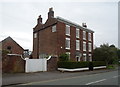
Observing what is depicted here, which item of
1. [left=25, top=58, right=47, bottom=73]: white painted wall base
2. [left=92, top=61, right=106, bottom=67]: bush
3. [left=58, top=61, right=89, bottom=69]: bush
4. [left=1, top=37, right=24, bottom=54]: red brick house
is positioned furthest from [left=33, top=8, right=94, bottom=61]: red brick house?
[left=25, top=58, right=47, bottom=73]: white painted wall base

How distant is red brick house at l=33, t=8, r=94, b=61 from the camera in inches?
1299

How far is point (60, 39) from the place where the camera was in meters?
32.9

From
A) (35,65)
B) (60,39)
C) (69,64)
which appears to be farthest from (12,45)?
(69,64)

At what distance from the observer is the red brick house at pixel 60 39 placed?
A: 3300cm

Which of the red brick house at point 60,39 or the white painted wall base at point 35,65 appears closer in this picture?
the white painted wall base at point 35,65

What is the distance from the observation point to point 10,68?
2091 centimetres

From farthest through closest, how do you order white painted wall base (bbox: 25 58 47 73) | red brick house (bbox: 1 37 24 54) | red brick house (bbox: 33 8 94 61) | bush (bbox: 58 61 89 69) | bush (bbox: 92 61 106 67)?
red brick house (bbox: 1 37 24 54) < bush (bbox: 92 61 106 67) < red brick house (bbox: 33 8 94 61) < bush (bbox: 58 61 89 69) < white painted wall base (bbox: 25 58 47 73)

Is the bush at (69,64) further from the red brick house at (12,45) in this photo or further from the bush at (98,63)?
the red brick house at (12,45)

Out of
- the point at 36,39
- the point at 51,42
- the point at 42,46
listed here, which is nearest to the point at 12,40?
the point at 36,39

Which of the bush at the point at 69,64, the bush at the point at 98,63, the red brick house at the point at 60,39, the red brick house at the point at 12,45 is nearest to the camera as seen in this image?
the bush at the point at 69,64

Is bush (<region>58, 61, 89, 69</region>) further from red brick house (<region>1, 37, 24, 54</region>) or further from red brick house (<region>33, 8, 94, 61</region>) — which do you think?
red brick house (<region>1, 37, 24, 54</region>)

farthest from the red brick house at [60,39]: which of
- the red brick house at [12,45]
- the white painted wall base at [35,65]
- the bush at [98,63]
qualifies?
the white painted wall base at [35,65]

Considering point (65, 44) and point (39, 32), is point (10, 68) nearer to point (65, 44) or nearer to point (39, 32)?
point (65, 44)

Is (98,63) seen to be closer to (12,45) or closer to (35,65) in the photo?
(35,65)
